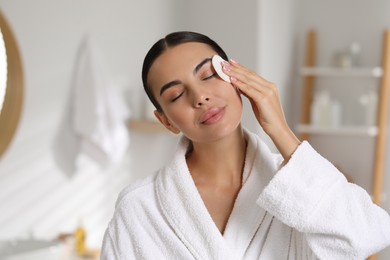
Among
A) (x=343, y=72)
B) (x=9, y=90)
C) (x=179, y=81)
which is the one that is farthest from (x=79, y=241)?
(x=343, y=72)

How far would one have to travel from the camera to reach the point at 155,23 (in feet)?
8.71

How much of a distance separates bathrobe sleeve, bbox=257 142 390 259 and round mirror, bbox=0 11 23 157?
1366mm

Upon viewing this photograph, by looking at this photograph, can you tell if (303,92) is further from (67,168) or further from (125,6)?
(67,168)

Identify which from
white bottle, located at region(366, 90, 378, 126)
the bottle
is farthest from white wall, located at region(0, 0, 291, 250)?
white bottle, located at region(366, 90, 378, 126)

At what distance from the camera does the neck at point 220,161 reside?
0.78 m

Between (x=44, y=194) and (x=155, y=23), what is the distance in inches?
40.8

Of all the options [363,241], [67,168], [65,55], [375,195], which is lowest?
[375,195]

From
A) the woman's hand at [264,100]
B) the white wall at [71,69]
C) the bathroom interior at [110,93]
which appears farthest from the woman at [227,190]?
the white wall at [71,69]

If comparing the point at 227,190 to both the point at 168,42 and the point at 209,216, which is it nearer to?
the point at 209,216

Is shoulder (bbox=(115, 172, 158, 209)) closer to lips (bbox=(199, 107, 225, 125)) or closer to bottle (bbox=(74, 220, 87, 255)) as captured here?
lips (bbox=(199, 107, 225, 125))

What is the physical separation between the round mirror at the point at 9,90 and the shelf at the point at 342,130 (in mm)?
1809

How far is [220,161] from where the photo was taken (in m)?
0.79

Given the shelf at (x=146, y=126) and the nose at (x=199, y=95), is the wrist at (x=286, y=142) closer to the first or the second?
the nose at (x=199, y=95)

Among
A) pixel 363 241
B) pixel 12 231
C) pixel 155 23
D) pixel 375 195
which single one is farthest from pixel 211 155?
pixel 375 195
